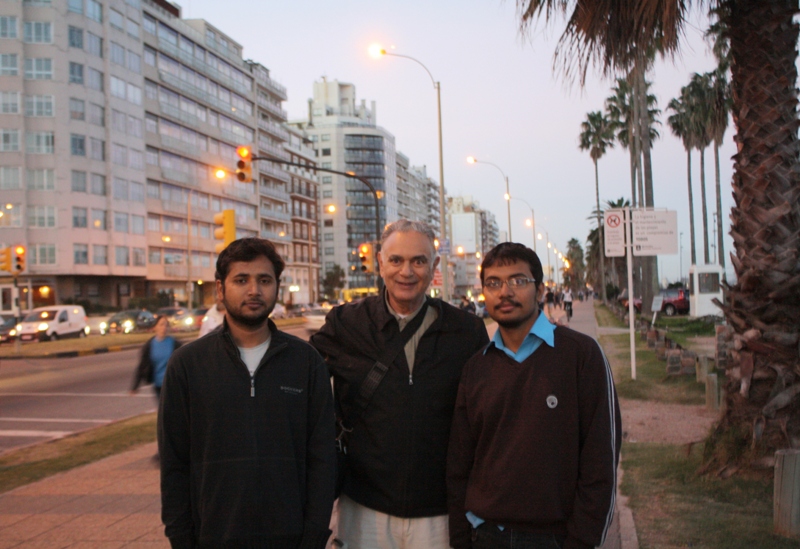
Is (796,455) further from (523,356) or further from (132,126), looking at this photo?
(132,126)

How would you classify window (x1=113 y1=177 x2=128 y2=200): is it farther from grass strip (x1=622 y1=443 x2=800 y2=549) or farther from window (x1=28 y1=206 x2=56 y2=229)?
grass strip (x1=622 y1=443 x2=800 y2=549)

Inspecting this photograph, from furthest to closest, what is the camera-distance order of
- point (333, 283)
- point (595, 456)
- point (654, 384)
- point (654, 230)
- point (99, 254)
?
1. point (333, 283)
2. point (99, 254)
3. point (654, 230)
4. point (654, 384)
5. point (595, 456)

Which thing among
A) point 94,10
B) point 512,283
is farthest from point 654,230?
point 94,10

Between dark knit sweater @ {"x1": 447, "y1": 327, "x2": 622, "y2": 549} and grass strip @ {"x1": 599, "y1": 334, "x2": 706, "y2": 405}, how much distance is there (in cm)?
905

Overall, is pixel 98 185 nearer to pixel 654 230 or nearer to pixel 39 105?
pixel 39 105

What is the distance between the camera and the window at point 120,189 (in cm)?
5693

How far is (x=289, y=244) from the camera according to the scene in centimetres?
9138

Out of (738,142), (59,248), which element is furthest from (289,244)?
(738,142)

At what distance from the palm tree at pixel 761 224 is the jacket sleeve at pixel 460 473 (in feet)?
12.6

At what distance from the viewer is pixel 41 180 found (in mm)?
51375

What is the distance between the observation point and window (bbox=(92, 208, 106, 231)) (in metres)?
54.8

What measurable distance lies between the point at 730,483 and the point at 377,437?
397 cm

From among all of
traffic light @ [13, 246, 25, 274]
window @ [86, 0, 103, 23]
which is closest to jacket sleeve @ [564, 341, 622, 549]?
traffic light @ [13, 246, 25, 274]

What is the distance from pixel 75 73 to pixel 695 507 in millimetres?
56749
